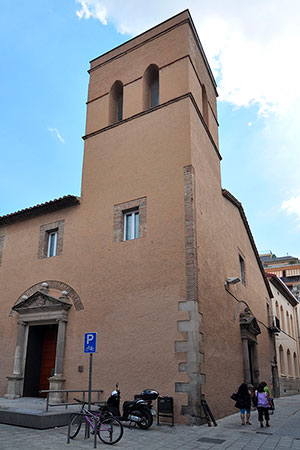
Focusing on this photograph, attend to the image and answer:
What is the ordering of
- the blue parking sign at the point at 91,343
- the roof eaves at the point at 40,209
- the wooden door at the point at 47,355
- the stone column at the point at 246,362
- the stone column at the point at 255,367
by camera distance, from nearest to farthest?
the blue parking sign at the point at 91,343 < the wooden door at the point at 47,355 < the roof eaves at the point at 40,209 < the stone column at the point at 246,362 < the stone column at the point at 255,367

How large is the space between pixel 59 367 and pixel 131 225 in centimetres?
505

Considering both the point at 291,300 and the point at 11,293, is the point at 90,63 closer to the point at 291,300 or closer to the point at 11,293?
the point at 11,293

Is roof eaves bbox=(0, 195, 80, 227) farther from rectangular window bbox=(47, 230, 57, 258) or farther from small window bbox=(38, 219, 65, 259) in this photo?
rectangular window bbox=(47, 230, 57, 258)

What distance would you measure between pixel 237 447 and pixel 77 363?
593 cm

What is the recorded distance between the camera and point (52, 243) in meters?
14.9

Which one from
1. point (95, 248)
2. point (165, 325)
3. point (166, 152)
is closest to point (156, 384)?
point (165, 325)


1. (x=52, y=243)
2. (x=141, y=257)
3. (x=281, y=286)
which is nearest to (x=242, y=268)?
(x=141, y=257)

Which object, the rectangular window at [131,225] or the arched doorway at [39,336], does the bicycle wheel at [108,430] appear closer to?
the arched doorway at [39,336]

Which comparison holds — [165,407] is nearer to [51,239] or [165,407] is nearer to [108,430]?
[108,430]

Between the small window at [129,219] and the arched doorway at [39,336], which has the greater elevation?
the small window at [129,219]

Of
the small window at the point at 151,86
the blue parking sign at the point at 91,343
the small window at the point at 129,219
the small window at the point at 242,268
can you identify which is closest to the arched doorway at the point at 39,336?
the small window at the point at 129,219

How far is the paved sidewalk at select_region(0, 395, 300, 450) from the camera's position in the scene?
736 cm

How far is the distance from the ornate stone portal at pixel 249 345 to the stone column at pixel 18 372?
8.34m

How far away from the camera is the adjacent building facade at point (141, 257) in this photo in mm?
10945
